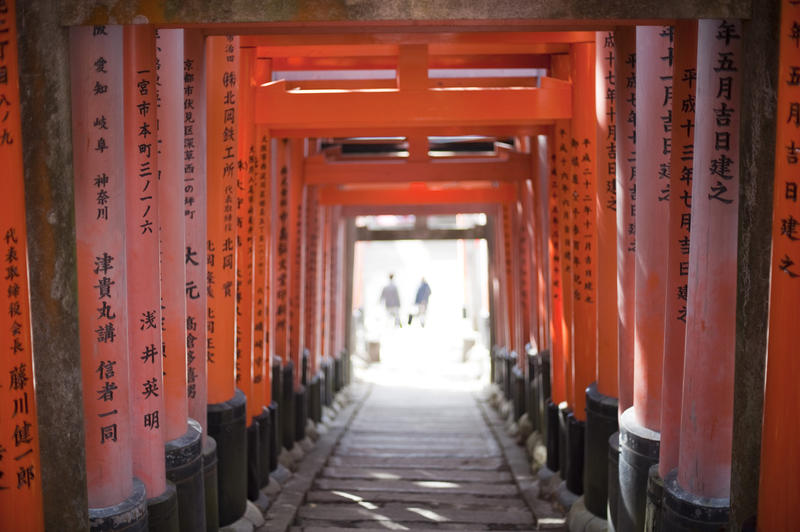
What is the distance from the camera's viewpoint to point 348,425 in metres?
10.3

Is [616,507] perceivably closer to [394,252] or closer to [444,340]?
[444,340]

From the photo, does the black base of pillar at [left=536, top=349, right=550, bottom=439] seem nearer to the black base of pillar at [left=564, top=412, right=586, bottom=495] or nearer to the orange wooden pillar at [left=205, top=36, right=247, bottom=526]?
the black base of pillar at [left=564, top=412, right=586, bottom=495]

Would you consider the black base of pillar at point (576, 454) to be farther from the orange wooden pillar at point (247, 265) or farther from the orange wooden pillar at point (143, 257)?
the orange wooden pillar at point (143, 257)

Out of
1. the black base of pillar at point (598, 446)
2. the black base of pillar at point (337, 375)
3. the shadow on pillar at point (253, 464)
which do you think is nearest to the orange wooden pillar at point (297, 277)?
the shadow on pillar at point (253, 464)

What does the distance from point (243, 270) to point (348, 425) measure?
4628mm

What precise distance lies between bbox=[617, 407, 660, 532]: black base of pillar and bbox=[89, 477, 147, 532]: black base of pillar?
2272 millimetres

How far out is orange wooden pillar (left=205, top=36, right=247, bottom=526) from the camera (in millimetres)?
5238

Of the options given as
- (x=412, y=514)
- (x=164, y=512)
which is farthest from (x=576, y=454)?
(x=164, y=512)

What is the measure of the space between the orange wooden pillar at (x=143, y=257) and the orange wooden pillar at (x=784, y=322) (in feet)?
8.39

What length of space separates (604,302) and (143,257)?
284 cm

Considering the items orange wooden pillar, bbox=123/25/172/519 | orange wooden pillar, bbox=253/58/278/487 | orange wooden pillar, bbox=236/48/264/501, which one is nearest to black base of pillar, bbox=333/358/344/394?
orange wooden pillar, bbox=253/58/278/487

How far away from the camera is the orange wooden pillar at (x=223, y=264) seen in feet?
17.2

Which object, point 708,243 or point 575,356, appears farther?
point 575,356

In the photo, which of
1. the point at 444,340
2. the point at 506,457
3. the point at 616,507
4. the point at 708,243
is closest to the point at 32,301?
the point at 708,243
